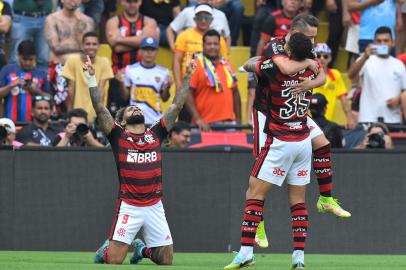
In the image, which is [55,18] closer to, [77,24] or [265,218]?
[77,24]

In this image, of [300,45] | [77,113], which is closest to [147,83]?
[77,113]

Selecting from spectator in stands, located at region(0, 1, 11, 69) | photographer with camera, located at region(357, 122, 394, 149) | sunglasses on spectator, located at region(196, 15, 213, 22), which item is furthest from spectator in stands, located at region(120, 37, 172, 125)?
photographer with camera, located at region(357, 122, 394, 149)

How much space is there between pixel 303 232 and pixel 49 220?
465cm

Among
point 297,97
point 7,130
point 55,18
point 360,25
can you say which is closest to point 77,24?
point 55,18

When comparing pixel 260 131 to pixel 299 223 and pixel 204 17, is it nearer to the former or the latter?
pixel 299 223

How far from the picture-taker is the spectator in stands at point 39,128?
16.2 m

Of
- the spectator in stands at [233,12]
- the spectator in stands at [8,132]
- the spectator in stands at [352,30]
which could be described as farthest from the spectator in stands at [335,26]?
the spectator in stands at [8,132]

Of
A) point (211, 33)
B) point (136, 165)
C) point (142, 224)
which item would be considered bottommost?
point (142, 224)

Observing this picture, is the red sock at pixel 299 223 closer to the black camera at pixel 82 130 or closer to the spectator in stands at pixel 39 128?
the black camera at pixel 82 130

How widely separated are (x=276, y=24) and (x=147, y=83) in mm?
2345

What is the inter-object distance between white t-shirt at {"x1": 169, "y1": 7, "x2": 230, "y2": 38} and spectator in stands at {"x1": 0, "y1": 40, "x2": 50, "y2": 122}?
2.53 m

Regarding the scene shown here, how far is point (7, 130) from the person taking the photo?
15633 mm

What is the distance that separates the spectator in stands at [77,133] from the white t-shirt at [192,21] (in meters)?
3.10

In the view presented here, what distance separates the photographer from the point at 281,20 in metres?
18.4
